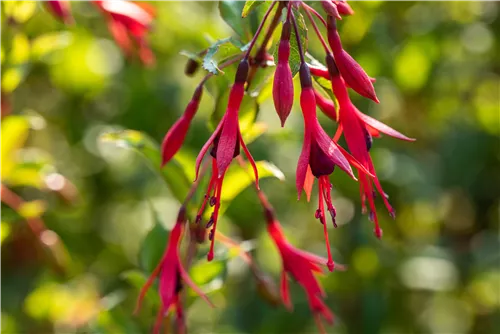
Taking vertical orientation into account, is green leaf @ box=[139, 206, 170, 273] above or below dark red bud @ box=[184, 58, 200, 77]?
below

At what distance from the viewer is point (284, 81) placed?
93 cm

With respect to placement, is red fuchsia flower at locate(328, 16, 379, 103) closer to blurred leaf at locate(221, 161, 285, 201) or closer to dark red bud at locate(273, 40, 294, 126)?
dark red bud at locate(273, 40, 294, 126)

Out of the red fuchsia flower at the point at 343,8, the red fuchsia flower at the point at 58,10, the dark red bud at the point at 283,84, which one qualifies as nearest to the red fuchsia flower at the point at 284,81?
the dark red bud at the point at 283,84

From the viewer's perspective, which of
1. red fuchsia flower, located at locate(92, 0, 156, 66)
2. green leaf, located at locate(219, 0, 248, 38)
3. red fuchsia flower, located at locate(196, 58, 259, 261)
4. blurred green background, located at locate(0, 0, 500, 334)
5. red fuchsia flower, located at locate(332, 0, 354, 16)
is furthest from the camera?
blurred green background, located at locate(0, 0, 500, 334)

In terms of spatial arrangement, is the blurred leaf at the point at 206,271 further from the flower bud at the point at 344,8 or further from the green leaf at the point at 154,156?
the flower bud at the point at 344,8

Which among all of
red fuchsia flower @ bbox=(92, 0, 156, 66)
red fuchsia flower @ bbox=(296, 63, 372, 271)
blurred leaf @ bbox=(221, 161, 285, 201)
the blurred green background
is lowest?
the blurred green background

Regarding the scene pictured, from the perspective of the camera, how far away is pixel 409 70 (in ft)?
7.50

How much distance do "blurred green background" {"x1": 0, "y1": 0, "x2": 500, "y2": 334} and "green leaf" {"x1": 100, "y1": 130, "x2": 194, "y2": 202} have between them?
22.1 inches

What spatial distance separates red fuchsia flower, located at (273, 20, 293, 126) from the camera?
0.93 meters

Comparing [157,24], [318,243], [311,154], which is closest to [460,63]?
[318,243]

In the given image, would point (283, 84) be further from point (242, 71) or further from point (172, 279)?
point (172, 279)

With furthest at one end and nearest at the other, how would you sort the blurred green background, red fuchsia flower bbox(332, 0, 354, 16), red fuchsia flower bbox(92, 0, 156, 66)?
1. the blurred green background
2. red fuchsia flower bbox(92, 0, 156, 66)
3. red fuchsia flower bbox(332, 0, 354, 16)

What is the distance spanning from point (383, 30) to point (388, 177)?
19.0 inches

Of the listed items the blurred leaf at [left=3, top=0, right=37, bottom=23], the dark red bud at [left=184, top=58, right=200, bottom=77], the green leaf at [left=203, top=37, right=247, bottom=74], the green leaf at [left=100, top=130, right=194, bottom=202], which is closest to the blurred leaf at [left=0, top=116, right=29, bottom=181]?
the blurred leaf at [left=3, top=0, right=37, bottom=23]
